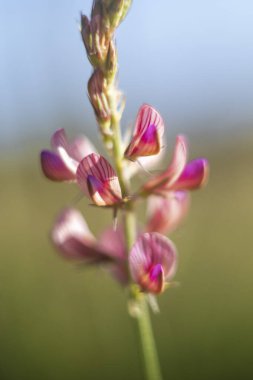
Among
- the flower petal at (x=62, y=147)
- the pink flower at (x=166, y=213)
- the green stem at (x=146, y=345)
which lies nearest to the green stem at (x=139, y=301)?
the green stem at (x=146, y=345)

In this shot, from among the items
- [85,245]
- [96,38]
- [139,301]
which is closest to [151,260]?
[139,301]

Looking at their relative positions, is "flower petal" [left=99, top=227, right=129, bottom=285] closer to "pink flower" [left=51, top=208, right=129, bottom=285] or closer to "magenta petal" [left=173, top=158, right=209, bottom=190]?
"pink flower" [left=51, top=208, right=129, bottom=285]

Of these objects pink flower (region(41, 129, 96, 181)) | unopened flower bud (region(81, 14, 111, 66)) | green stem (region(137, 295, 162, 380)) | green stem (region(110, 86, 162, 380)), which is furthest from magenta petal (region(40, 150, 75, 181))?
green stem (region(137, 295, 162, 380))

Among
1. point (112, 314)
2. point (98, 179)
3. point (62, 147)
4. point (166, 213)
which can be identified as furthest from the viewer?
point (112, 314)

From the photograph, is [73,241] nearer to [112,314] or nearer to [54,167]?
[54,167]

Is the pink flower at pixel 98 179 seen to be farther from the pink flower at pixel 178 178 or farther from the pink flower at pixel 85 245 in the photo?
the pink flower at pixel 85 245

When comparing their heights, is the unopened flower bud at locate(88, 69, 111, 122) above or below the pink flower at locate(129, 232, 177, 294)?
above
